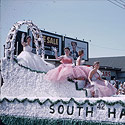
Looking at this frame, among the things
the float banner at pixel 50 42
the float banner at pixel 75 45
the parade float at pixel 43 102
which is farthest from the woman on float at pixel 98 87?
the float banner at pixel 75 45

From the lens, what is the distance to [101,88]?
231 inches

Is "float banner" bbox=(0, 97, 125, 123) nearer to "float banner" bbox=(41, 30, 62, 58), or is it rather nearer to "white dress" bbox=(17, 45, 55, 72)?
"white dress" bbox=(17, 45, 55, 72)

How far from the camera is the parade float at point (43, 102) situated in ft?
15.2

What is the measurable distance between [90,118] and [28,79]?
213cm

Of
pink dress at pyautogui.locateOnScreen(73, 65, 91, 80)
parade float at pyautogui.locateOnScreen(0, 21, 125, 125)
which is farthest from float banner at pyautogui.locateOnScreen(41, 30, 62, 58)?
pink dress at pyautogui.locateOnScreen(73, 65, 91, 80)

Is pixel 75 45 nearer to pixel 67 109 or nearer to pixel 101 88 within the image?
pixel 101 88

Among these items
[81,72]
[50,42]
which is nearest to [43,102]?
[81,72]

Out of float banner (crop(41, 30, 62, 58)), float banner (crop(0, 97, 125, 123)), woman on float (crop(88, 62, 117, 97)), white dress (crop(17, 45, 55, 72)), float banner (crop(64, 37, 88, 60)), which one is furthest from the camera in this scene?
float banner (crop(64, 37, 88, 60))

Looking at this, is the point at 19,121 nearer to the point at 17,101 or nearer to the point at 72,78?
the point at 17,101

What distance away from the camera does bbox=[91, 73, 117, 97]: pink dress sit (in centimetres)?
572

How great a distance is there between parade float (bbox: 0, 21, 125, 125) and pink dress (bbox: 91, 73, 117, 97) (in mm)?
306

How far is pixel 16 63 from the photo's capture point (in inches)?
256

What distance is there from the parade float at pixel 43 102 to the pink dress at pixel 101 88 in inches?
12.0

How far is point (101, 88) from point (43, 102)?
1.40 meters
